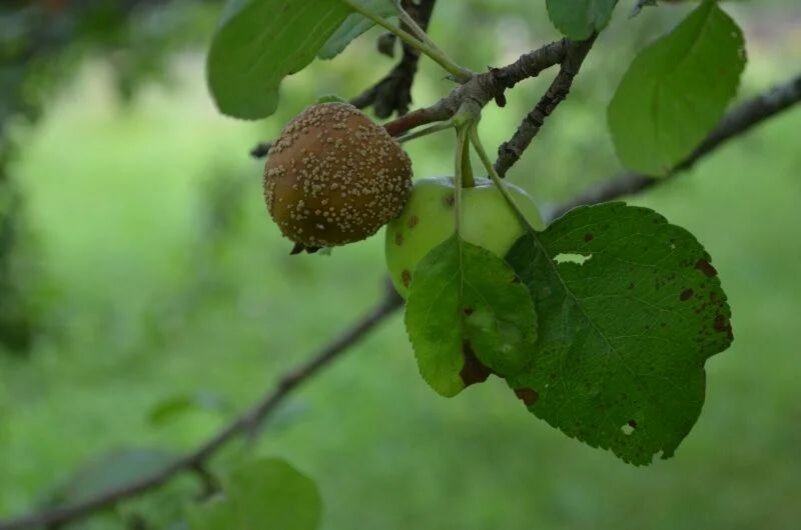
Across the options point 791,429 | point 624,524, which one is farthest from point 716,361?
point 624,524

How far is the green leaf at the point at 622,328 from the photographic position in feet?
1.94

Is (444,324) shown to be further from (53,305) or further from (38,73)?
(53,305)

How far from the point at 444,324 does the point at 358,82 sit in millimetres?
2534

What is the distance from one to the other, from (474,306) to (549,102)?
0.12m

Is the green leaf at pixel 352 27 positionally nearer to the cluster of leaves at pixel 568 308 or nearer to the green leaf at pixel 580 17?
the cluster of leaves at pixel 568 308

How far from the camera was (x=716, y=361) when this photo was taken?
436 centimetres

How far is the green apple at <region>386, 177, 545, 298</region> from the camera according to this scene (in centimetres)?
61

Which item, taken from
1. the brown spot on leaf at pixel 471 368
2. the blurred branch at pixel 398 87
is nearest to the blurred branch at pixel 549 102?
the brown spot on leaf at pixel 471 368

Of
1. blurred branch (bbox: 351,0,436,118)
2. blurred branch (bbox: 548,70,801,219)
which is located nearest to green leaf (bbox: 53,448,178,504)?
blurred branch (bbox: 548,70,801,219)

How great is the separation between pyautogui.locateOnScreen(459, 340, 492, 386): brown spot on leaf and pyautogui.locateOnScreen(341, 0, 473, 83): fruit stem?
6.2 inches

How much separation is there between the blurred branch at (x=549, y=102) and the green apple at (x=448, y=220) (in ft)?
0.07

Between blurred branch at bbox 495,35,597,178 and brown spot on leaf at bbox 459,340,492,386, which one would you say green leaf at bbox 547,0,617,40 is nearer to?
blurred branch at bbox 495,35,597,178

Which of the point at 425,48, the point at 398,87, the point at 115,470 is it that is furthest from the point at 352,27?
the point at 115,470

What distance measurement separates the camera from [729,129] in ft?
4.05
